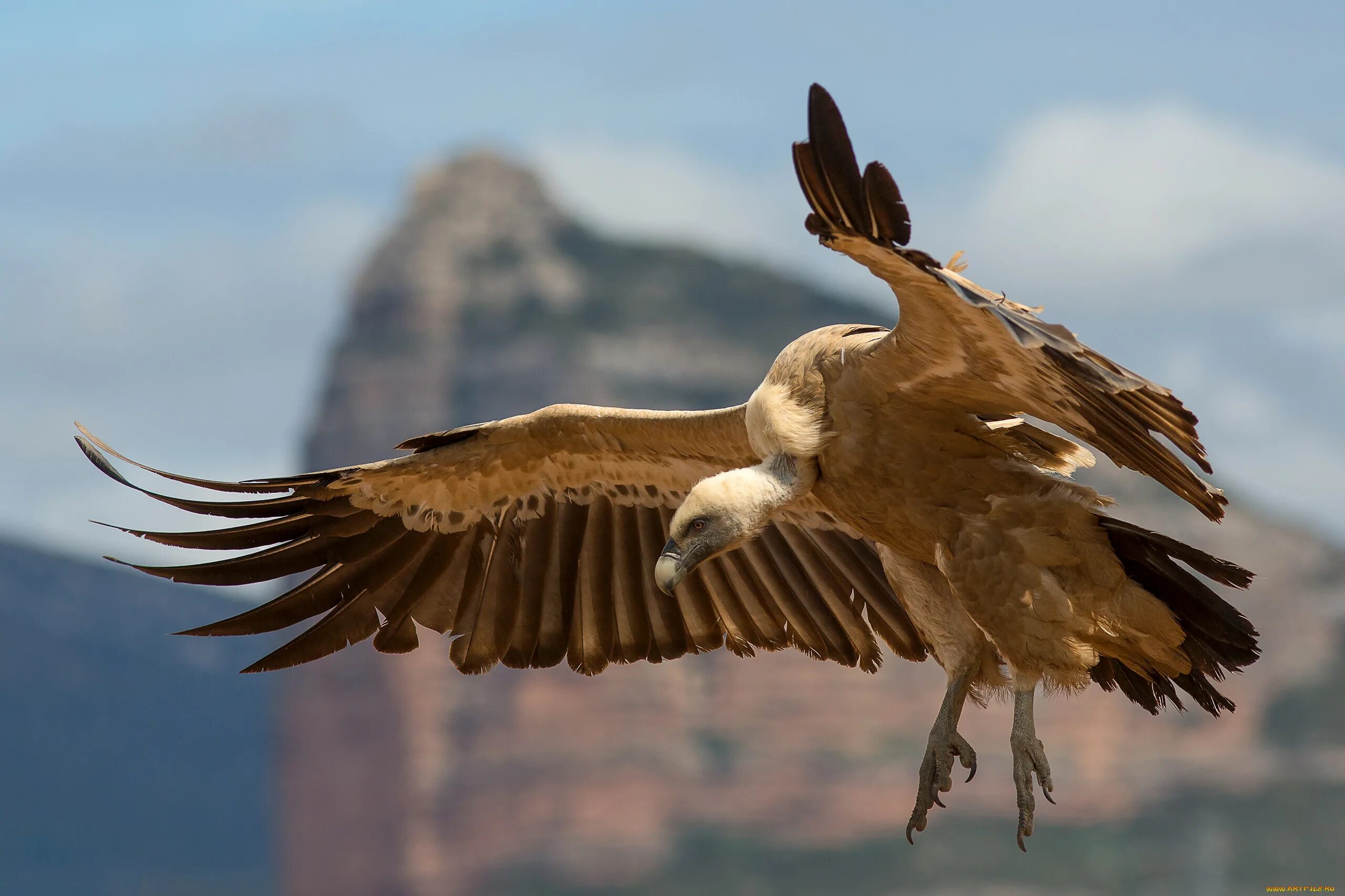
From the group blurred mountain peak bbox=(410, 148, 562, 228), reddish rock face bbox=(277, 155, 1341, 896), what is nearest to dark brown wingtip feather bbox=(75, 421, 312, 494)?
reddish rock face bbox=(277, 155, 1341, 896)

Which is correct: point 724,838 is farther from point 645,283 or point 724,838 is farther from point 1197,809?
point 645,283

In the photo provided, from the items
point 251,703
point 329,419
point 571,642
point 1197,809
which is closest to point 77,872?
point 251,703

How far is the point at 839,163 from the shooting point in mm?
6301

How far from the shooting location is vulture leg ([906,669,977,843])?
27.8ft

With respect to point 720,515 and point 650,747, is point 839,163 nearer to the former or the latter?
point 720,515

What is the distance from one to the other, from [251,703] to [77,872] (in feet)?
47.8

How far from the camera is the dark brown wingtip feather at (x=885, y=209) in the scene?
6234 millimetres

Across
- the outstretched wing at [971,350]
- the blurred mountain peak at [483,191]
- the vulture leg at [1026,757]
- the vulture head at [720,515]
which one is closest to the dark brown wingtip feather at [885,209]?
the outstretched wing at [971,350]

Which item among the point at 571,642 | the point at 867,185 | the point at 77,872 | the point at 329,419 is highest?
the point at 867,185

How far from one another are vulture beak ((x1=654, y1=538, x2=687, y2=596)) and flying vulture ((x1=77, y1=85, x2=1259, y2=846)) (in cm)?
1

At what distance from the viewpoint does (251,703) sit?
4284 inches

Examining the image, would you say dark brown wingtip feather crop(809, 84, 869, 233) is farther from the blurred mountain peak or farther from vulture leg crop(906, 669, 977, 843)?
the blurred mountain peak

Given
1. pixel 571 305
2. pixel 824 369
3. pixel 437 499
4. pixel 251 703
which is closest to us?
pixel 824 369

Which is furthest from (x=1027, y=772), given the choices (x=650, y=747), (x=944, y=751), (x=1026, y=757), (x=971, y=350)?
(x=650, y=747)
